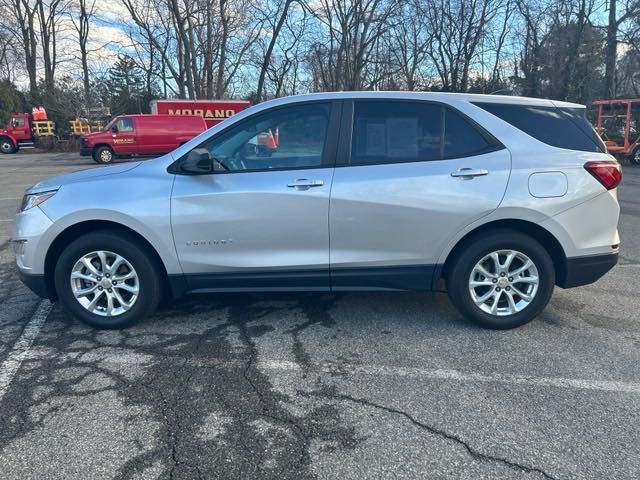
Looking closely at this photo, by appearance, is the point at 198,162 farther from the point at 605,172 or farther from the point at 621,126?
the point at 621,126

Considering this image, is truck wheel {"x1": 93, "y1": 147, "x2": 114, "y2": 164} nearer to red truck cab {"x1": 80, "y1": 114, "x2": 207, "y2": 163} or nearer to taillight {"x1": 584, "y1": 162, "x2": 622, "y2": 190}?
red truck cab {"x1": 80, "y1": 114, "x2": 207, "y2": 163}

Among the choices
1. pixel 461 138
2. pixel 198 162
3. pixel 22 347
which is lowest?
pixel 22 347

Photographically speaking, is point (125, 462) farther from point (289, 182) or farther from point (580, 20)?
point (580, 20)

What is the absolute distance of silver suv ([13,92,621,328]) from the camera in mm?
3633

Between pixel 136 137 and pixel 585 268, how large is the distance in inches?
882

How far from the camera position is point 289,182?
11.9ft

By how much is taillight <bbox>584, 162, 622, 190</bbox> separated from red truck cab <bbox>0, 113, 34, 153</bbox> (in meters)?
36.5

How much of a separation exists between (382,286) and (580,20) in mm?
31226

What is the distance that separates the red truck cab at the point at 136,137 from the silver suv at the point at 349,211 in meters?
20.1

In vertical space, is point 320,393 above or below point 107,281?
below

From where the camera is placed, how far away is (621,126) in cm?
2005

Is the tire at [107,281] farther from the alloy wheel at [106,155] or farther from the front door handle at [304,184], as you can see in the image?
the alloy wheel at [106,155]

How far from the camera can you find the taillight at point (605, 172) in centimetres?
368

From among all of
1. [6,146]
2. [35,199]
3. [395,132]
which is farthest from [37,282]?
[6,146]
